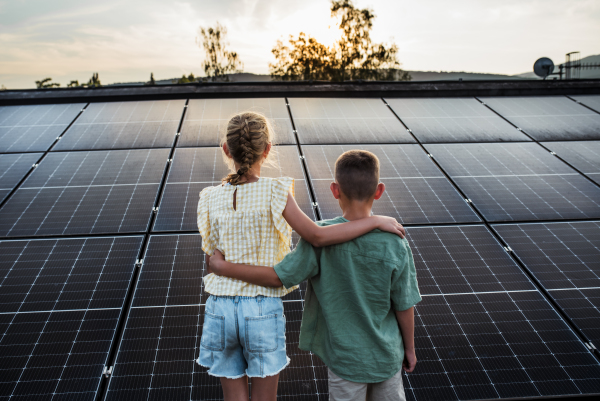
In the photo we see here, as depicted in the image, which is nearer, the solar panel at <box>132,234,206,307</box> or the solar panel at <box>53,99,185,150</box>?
the solar panel at <box>132,234,206,307</box>

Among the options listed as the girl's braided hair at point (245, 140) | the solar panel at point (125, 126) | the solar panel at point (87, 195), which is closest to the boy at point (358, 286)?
the girl's braided hair at point (245, 140)

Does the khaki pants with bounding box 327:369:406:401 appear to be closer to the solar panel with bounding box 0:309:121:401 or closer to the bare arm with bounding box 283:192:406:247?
the bare arm with bounding box 283:192:406:247

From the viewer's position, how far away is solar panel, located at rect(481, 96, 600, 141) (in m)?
7.00

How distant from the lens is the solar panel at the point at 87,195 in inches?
178

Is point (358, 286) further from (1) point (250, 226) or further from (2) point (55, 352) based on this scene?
(2) point (55, 352)

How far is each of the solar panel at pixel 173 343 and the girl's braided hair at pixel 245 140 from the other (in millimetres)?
1940

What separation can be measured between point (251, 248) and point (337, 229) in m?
0.55

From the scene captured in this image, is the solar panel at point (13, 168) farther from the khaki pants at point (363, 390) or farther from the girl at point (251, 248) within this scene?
the khaki pants at point (363, 390)

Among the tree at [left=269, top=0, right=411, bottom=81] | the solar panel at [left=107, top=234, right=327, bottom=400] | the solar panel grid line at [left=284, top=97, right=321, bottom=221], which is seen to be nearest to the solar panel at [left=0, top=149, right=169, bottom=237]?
the solar panel at [left=107, top=234, right=327, bottom=400]

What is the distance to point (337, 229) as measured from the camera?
2086 mm

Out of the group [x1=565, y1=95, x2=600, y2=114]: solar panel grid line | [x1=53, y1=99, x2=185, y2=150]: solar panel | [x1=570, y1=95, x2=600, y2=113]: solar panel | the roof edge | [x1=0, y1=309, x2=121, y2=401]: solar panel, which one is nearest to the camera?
[x1=0, y1=309, x2=121, y2=401]: solar panel

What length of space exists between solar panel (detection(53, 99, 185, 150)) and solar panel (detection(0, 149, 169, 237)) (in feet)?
1.16

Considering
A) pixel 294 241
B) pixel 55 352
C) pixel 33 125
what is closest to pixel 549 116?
pixel 294 241

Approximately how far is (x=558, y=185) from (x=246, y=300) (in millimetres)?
5498
